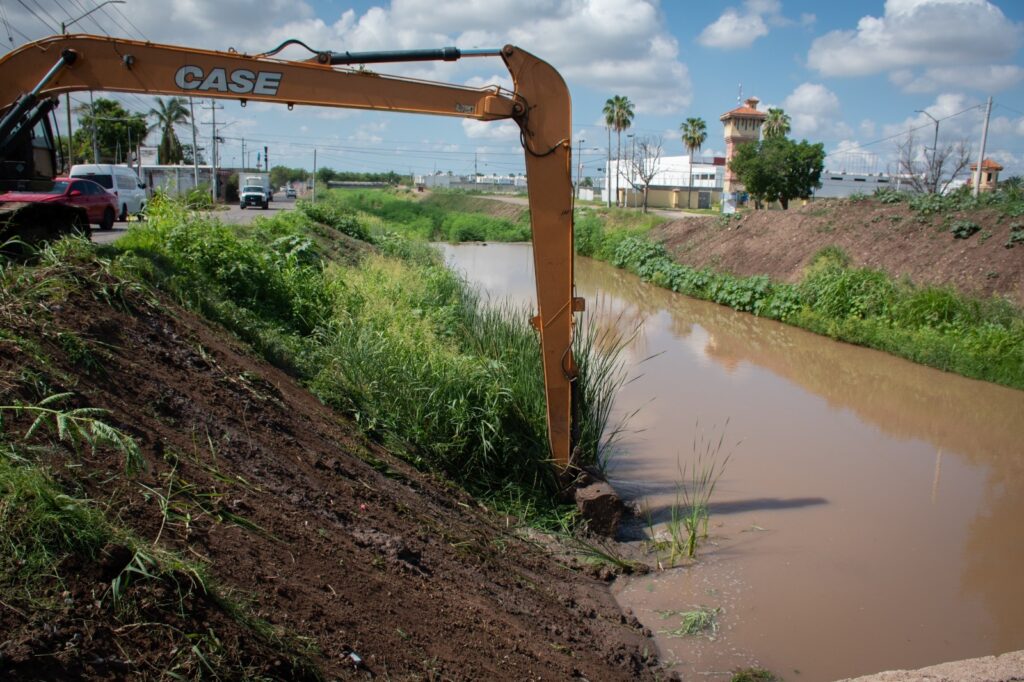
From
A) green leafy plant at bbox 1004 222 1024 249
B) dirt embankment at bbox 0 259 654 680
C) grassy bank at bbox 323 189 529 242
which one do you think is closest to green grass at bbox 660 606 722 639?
dirt embankment at bbox 0 259 654 680

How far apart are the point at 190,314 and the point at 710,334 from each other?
13411mm

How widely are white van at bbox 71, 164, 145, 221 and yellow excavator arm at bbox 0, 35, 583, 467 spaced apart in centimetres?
1793

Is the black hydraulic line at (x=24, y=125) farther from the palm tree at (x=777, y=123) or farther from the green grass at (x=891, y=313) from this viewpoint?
the palm tree at (x=777, y=123)

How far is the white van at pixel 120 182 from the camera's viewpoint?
23.2 m

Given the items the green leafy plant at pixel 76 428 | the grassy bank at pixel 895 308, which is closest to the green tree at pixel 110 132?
the grassy bank at pixel 895 308

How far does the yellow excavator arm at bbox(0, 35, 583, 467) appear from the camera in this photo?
20.7 feet

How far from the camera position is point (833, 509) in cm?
830

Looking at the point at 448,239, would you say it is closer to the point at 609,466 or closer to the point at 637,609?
the point at 609,466

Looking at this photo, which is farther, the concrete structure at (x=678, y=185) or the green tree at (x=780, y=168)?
the concrete structure at (x=678, y=185)

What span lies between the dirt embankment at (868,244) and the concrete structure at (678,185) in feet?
117

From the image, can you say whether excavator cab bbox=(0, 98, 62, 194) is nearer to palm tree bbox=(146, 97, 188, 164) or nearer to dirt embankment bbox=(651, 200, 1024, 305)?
dirt embankment bbox=(651, 200, 1024, 305)

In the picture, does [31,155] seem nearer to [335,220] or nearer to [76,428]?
[76,428]

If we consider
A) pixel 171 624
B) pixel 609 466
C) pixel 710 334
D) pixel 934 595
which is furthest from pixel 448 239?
pixel 171 624

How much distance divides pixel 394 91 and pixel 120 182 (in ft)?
67.1
